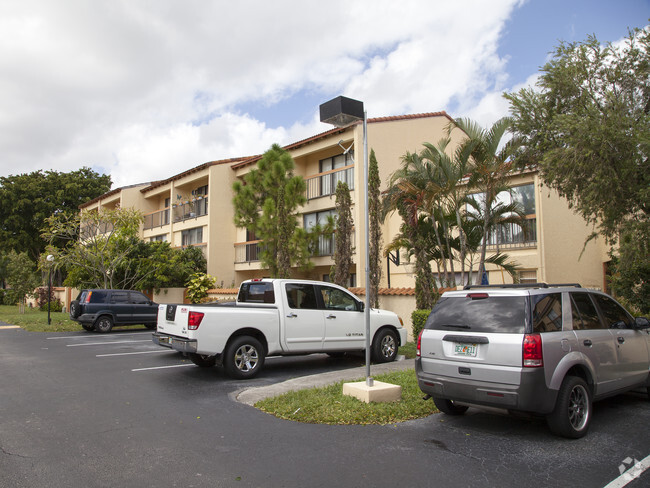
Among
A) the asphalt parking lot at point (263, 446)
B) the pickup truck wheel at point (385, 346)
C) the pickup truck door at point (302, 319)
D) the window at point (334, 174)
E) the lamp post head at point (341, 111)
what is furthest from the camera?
the window at point (334, 174)

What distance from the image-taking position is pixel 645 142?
8.45 meters

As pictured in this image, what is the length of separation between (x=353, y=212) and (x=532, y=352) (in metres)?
15.8

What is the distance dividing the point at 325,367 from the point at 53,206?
4261cm

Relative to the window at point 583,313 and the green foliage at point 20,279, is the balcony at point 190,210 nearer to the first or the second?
the green foliage at point 20,279

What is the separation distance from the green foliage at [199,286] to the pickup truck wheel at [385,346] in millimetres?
15720

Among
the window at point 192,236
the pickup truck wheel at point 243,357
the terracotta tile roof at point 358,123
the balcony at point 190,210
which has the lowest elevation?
the pickup truck wheel at point 243,357

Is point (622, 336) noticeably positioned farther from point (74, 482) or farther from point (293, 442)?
point (74, 482)

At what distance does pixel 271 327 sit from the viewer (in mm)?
9453

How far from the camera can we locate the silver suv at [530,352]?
17.0 feet

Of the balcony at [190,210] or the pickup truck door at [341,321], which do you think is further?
the balcony at [190,210]

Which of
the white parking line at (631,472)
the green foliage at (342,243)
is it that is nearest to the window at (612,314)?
the white parking line at (631,472)

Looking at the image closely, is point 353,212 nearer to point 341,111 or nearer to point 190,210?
point 341,111

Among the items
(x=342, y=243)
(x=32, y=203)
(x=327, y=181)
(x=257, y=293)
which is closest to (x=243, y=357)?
(x=257, y=293)

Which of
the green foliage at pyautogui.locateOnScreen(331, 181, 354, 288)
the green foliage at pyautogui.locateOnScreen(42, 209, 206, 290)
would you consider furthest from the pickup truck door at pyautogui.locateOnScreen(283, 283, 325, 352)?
the green foliage at pyautogui.locateOnScreen(42, 209, 206, 290)
